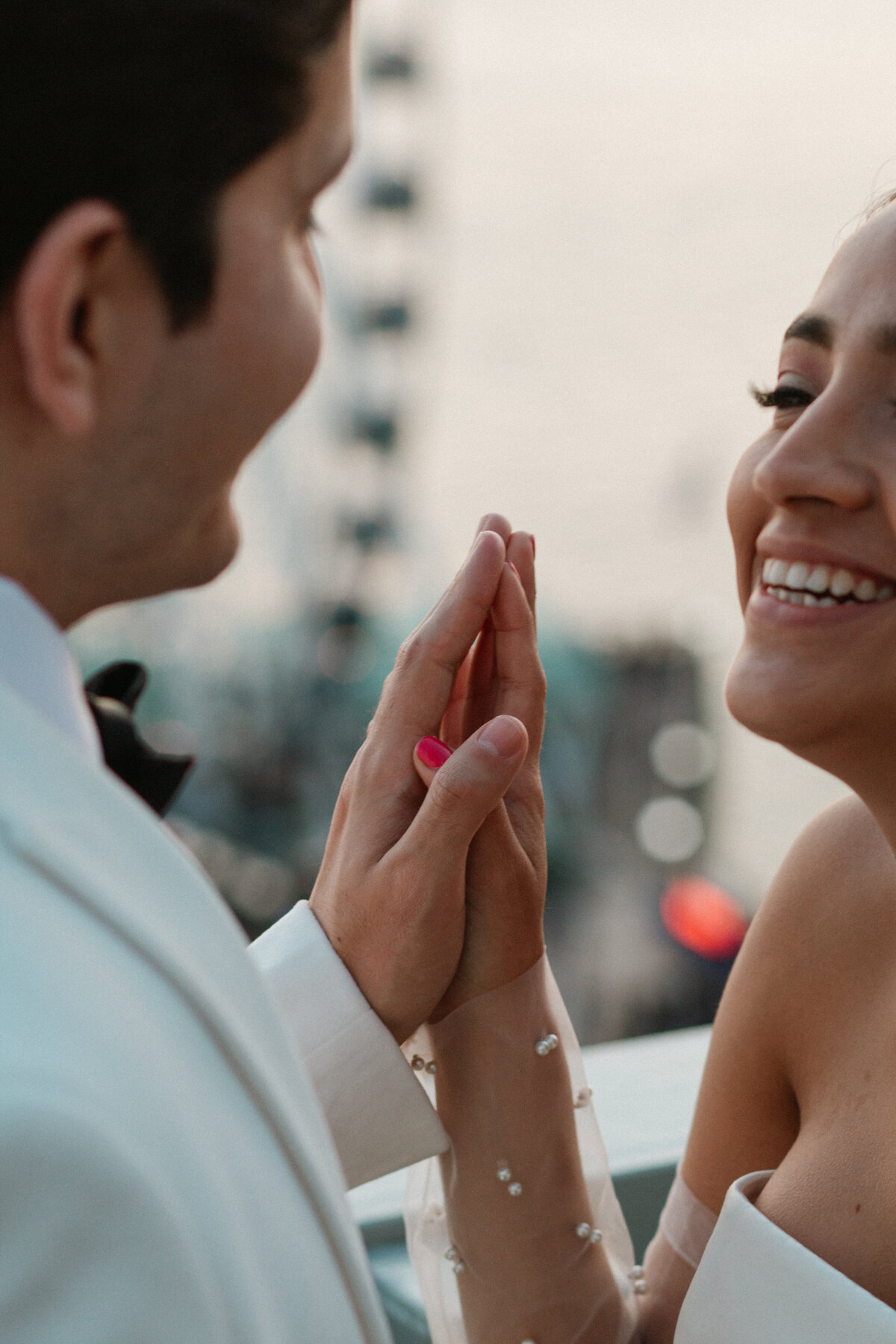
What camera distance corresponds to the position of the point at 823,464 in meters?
1.15

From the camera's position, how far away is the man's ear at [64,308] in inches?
22.5

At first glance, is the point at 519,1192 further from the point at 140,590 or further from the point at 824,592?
the point at 140,590

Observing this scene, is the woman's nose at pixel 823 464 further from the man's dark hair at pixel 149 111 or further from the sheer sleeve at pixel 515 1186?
the man's dark hair at pixel 149 111

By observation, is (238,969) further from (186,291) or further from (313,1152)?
(186,291)

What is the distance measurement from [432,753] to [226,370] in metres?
0.62

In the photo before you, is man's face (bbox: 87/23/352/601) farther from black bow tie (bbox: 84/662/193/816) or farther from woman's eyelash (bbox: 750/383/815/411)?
woman's eyelash (bbox: 750/383/815/411)

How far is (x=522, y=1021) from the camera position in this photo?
1266mm

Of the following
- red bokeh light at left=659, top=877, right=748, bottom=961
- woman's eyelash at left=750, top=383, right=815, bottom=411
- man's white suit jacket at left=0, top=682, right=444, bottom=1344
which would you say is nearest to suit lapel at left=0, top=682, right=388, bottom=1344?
man's white suit jacket at left=0, top=682, right=444, bottom=1344

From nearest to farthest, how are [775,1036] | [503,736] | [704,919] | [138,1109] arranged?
[138,1109] < [503,736] < [775,1036] < [704,919]

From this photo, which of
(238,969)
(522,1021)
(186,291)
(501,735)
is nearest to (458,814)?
(501,735)

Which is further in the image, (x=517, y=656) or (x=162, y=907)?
(x=517, y=656)

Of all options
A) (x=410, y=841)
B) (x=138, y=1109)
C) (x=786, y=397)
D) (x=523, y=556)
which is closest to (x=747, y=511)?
(x=786, y=397)

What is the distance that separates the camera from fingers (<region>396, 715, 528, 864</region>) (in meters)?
1.12

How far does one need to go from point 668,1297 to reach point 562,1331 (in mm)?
147
